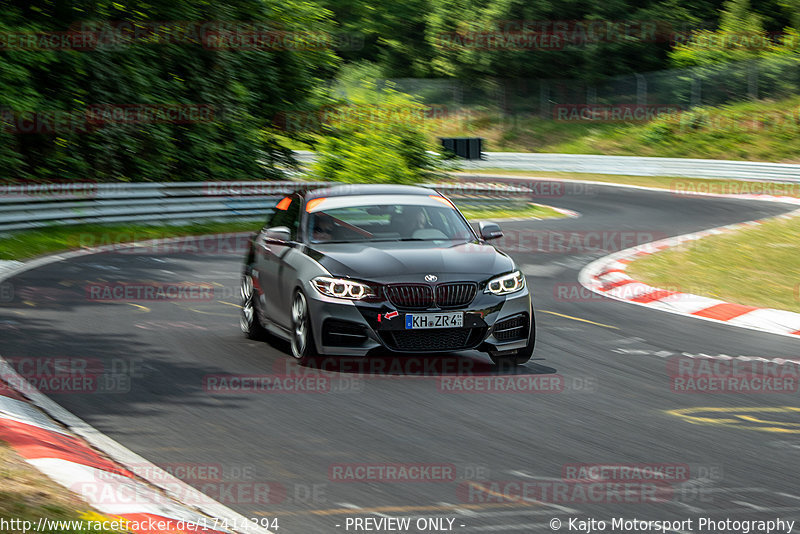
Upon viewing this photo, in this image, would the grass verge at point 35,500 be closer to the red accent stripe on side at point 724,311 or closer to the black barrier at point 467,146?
the red accent stripe on side at point 724,311

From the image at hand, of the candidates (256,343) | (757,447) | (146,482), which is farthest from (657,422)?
(256,343)

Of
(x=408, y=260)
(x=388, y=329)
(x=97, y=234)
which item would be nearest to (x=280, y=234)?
(x=408, y=260)

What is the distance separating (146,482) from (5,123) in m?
18.6

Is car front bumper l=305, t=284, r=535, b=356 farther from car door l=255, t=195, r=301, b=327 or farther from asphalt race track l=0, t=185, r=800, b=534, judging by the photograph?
car door l=255, t=195, r=301, b=327

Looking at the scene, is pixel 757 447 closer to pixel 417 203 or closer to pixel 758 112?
pixel 417 203

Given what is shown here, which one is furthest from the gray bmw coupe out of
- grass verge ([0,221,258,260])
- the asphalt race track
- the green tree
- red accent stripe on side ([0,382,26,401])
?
the green tree

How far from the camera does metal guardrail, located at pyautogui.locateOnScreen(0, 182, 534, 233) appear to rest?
2109 cm

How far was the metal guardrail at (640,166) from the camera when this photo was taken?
39000 millimetres

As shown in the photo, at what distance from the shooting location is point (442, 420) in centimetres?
761

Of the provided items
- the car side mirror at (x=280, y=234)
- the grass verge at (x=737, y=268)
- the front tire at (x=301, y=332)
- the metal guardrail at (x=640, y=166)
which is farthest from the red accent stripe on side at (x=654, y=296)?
the metal guardrail at (x=640, y=166)

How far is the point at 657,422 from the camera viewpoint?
7703 millimetres

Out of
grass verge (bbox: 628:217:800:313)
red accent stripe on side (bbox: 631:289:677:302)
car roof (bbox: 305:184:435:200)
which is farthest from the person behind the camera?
grass verge (bbox: 628:217:800:313)

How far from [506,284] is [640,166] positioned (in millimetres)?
36144

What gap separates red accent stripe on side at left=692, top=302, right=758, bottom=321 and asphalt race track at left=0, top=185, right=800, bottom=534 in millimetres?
428
